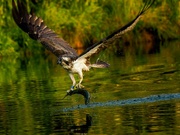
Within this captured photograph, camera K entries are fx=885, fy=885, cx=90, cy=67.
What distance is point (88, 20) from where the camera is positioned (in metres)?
39.2

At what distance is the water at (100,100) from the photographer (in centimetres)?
1466

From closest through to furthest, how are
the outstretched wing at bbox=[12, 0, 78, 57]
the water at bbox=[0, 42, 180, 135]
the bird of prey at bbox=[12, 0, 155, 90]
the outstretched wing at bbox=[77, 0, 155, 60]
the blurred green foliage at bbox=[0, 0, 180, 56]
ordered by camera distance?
the water at bbox=[0, 42, 180, 135]
the outstretched wing at bbox=[77, 0, 155, 60]
the bird of prey at bbox=[12, 0, 155, 90]
the outstretched wing at bbox=[12, 0, 78, 57]
the blurred green foliage at bbox=[0, 0, 180, 56]

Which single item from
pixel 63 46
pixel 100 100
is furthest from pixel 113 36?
pixel 63 46

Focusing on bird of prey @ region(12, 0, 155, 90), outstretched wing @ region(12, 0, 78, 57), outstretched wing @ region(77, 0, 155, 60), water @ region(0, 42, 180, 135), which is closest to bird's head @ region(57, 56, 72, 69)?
bird of prey @ region(12, 0, 155, 90)

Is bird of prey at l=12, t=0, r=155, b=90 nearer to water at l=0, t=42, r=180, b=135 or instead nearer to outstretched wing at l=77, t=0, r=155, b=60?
outstretched wing at l=77, t=0, r=155, b=60

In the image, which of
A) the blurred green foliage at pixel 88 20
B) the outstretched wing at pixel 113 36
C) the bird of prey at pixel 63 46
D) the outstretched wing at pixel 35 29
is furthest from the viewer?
the blurred green foliage at pixel 88 20

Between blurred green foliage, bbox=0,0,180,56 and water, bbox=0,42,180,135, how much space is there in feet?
27.3

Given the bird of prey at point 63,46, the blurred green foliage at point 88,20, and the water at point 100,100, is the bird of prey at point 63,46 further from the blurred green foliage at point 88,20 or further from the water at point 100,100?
the blurred green foliage at point 88,20

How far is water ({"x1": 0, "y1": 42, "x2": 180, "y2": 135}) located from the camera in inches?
577

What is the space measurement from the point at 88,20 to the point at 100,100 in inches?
831

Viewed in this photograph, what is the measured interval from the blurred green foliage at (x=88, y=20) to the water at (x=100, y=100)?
833 cm

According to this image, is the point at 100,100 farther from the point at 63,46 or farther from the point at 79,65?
the point at 63,46

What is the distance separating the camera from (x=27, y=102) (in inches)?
749

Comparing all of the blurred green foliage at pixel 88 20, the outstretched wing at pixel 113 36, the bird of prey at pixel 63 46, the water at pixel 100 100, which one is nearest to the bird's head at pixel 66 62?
the bird of prey at pixel 63 46
